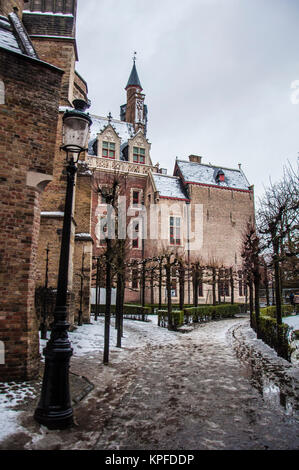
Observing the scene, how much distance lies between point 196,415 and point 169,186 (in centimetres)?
2863

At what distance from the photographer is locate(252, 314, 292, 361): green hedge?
9058 millimetres

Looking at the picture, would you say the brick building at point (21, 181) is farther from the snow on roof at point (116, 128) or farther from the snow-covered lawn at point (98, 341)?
the snow on roof at point (116, 128)

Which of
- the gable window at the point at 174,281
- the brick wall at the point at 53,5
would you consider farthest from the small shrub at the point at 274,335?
the brick wall at the point at 53,5

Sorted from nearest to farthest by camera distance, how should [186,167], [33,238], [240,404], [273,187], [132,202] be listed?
1. [240,404]
2. [33,238]
3. [273,187]
4. [132,202]
5. [186,167]

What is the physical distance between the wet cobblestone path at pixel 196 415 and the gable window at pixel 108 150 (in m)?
26.2

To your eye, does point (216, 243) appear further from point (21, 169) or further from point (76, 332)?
point (21, 169)

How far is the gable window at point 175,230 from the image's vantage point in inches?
1217

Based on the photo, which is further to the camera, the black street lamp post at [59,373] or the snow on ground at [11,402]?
the black street lamp post at [59,373]

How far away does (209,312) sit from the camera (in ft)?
76.5

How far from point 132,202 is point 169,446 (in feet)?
95.6

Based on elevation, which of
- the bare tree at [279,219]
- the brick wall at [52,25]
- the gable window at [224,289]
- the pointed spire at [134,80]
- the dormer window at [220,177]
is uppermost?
the pointed spire at [134,80]

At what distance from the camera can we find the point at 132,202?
106 feet

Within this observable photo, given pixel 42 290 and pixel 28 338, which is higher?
pixel 42 290
